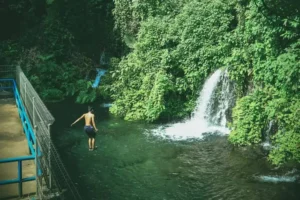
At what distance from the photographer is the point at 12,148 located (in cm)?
1113

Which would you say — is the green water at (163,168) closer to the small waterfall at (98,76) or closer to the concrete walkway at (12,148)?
the concrete walkway at (12,148)

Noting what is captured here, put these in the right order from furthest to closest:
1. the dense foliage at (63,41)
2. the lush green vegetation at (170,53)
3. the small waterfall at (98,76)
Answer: the dense foliage at (63,41)
the small waterfall at (98,76)
the lush green vegetation at (170,53)

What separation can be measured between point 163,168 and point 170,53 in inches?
306

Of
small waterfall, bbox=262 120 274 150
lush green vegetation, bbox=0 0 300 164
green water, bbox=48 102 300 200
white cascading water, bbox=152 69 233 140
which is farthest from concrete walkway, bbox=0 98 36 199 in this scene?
small waterfall, bbox=262 120 274 150

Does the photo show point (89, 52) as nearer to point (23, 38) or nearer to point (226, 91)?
point (23, 38)

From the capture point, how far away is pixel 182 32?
64.1 ft

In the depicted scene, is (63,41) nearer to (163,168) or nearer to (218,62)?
(218,62)

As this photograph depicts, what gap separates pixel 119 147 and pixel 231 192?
5.82 meters

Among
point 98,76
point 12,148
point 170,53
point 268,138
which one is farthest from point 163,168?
point 98,76

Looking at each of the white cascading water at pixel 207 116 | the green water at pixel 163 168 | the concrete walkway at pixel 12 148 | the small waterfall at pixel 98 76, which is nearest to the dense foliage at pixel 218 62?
the white cascading water at pixel 207 116

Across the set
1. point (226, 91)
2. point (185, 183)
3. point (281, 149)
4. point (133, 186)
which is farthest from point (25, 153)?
point (226, 91)

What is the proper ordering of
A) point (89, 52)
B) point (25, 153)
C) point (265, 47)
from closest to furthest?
point (25, 153) < point (265, 47) < point (89, 52)

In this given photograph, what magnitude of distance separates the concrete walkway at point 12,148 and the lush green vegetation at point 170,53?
22.3ft

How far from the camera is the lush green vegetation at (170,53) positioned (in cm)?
1363
